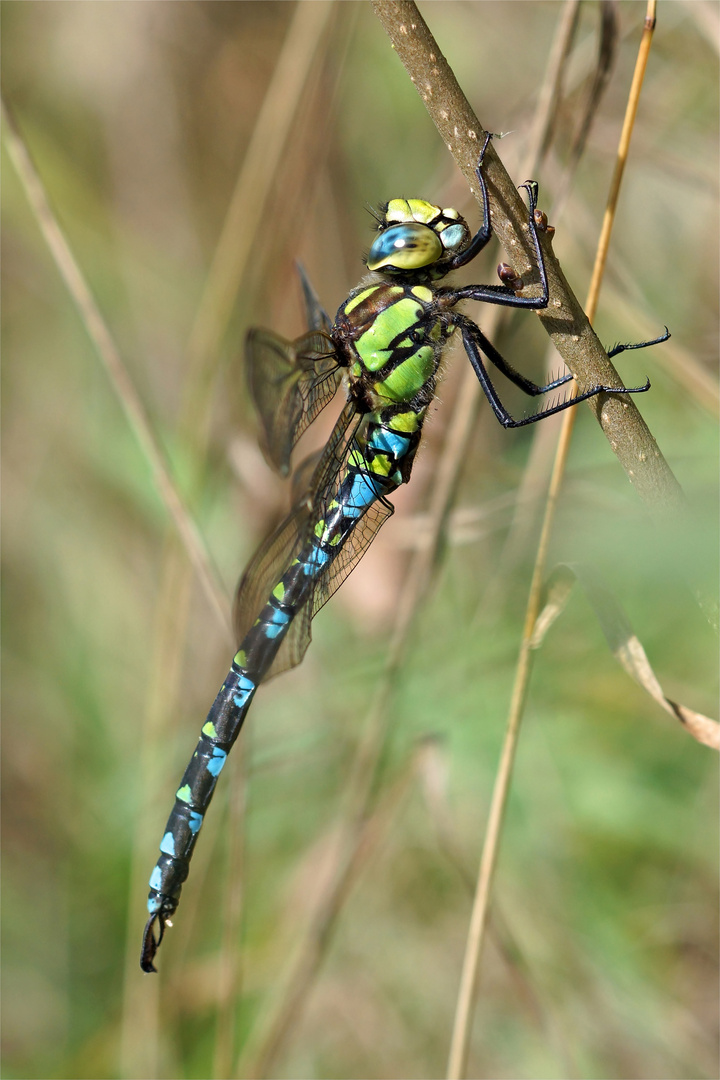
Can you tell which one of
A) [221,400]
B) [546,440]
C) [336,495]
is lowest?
[336,495]

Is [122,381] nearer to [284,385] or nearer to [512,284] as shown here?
[284,385]

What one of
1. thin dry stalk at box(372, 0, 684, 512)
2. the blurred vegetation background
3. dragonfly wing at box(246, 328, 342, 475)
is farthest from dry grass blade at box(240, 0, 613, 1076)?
thin dry stalk at box(372, 0, 684, 512)

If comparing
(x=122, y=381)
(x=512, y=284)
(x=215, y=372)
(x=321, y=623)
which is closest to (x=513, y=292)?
(x=512, y=284)

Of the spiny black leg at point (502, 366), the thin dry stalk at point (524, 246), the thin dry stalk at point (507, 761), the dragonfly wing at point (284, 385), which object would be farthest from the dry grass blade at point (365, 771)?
the thin dry stalk at point (524, 246)

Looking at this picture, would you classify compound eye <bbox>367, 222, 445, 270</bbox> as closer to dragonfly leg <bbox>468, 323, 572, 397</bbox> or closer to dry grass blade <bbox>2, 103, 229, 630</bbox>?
dragonfly leg <bbox>468, 323, 572, 397</bbox>

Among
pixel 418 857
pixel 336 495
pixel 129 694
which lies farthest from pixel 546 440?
pixel 129 694

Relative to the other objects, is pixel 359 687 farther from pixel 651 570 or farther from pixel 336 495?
pixel 651 570
